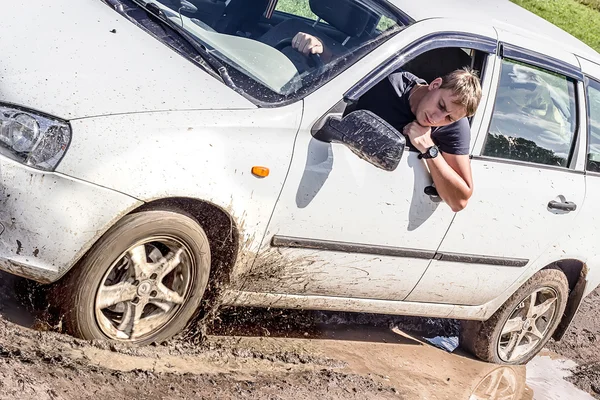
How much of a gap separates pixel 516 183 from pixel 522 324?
4.69ft

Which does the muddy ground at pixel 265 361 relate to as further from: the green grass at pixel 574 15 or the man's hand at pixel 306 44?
the green grass at pixel 574 15

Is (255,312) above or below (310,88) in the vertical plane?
below

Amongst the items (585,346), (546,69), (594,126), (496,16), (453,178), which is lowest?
(585,346)

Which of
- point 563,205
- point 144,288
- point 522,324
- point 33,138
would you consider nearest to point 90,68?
point 33,138

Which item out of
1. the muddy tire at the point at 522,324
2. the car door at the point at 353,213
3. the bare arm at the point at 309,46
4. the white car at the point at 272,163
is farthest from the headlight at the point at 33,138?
the muddy tire at the point at 522,324

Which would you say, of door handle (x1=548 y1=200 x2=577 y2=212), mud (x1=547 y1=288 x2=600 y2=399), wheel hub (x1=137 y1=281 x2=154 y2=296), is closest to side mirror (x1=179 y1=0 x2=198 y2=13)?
wheel hub (x1=137 y1=281 x2=154 y2=296)

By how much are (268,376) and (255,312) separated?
38.4 inches

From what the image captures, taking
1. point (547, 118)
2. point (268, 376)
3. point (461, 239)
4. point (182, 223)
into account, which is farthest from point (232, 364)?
point (547, 118)

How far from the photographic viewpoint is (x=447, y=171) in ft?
16.8

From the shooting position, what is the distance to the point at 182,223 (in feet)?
14.4

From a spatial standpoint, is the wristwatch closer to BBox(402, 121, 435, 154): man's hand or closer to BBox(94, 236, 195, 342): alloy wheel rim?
BBox(402, 121, 435, 154): man's hand

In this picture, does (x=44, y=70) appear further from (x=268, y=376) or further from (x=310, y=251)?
(x=268, y=376)

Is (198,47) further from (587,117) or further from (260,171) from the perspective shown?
(587,117)

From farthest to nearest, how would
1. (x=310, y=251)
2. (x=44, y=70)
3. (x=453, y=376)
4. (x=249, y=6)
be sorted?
(x=453, y=376), (x=249, y=6), (x=310, y=251), (x=44, y=70)
